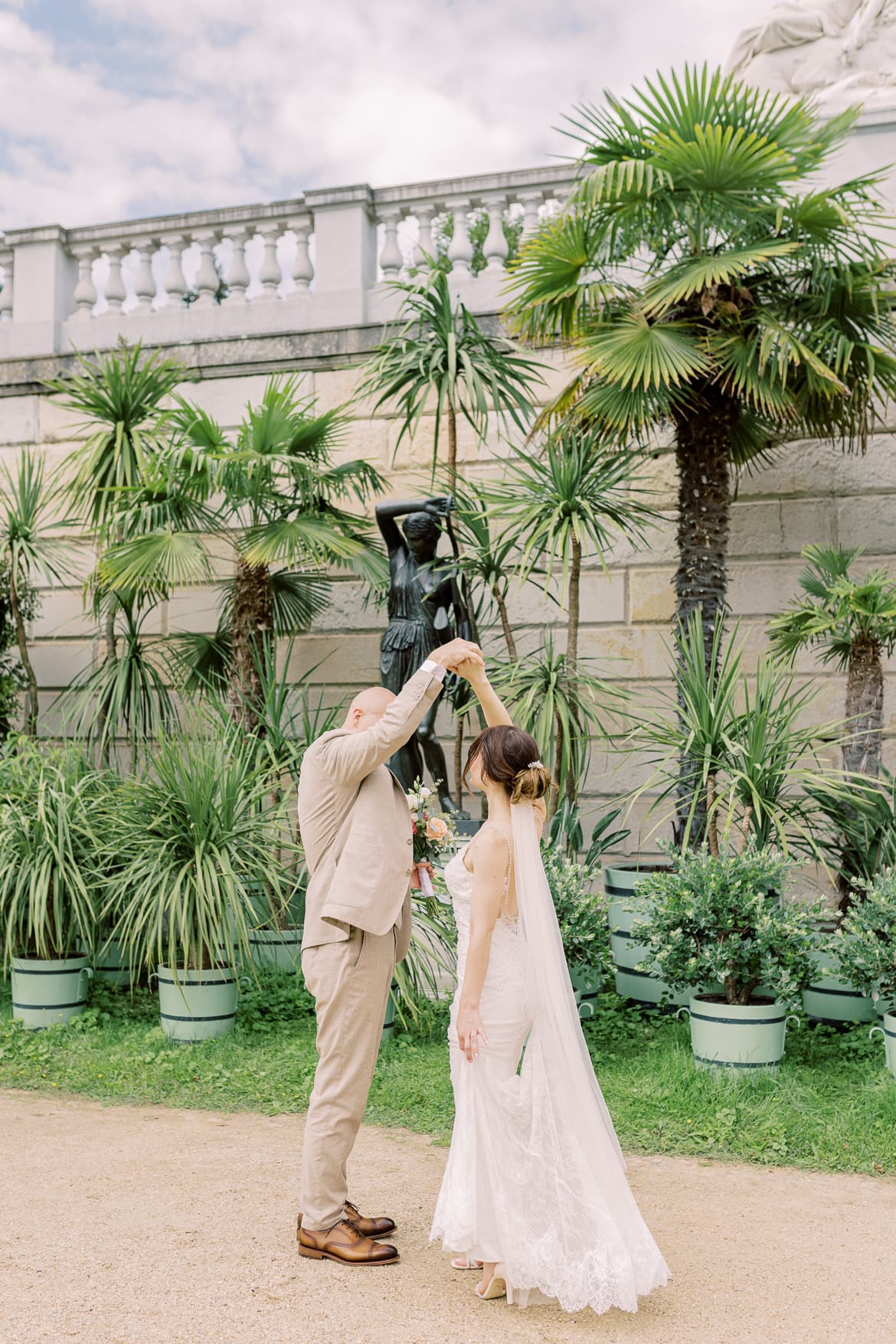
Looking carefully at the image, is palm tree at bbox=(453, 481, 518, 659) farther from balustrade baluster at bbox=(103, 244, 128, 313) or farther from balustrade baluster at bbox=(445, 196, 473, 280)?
balustrade baluster at bbox=(103, 244, 128, 313)

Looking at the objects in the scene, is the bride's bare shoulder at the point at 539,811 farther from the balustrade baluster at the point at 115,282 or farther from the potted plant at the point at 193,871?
the balustrade baluster at the point at 115,282

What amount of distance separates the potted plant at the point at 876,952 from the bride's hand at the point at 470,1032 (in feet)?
7.87

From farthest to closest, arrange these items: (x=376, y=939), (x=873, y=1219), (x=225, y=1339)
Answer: (x=873, y=1219) < (x=376, y=939) < (x=225, y=1339)

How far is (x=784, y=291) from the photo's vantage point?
673cm

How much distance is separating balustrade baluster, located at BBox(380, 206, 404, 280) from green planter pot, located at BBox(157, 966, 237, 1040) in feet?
19.2

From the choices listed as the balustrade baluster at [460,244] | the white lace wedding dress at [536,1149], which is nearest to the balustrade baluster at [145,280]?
the balustrade baluster at [460,244]

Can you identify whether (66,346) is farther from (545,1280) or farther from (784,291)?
(545,1280)

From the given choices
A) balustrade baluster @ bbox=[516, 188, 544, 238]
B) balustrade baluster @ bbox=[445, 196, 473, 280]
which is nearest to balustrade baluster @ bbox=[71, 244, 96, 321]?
balustrade baluster @ bbox=[445, 196, 473, 280]

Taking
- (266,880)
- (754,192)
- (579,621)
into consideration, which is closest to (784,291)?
(754,192)

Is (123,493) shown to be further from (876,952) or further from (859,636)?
(876,952)

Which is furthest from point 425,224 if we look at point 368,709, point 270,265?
point 368,709

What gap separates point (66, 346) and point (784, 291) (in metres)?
6.18

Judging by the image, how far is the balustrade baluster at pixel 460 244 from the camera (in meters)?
8.95

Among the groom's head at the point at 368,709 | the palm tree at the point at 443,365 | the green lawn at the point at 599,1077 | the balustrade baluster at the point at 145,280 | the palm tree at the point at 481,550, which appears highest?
the balustrade baluster at the point at 145,280
